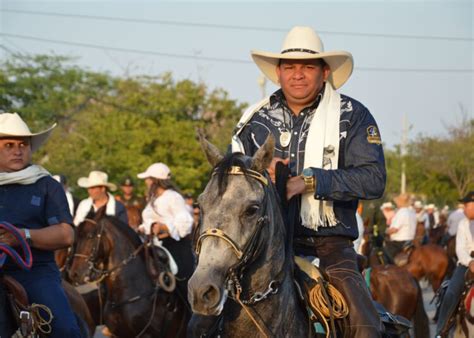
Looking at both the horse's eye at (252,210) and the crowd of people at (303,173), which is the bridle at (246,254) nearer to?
the horse's eye at (252,210)

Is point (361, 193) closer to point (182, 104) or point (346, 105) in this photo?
point (346, 105)

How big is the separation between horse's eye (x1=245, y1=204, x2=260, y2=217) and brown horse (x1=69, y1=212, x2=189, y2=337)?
7.90 m

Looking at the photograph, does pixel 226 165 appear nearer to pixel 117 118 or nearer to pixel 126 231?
pixel 126 231

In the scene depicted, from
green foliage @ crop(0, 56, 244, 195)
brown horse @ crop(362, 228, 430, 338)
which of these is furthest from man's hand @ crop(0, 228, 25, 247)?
green foliage @ crop(0, 56, 244, 195)

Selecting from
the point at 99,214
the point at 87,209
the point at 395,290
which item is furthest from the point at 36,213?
the point at 395,290

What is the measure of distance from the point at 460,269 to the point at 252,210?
778 cm

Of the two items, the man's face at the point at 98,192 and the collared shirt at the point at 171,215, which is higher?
the man's face at the point at 98,192

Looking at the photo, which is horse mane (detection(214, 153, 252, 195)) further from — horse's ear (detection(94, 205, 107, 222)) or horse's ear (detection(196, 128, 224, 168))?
horse's ear (detection(94, 205, 107, 222))

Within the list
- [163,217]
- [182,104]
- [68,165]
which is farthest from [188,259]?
[182,104]

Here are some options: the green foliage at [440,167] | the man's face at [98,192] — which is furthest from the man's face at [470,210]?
the green foliage at [440,167]

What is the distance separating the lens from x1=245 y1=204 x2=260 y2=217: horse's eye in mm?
5242

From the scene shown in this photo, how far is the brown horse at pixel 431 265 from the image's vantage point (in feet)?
72.7

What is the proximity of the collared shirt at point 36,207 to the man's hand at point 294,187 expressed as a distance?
2.32 m

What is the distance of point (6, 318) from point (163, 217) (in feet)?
22.4
